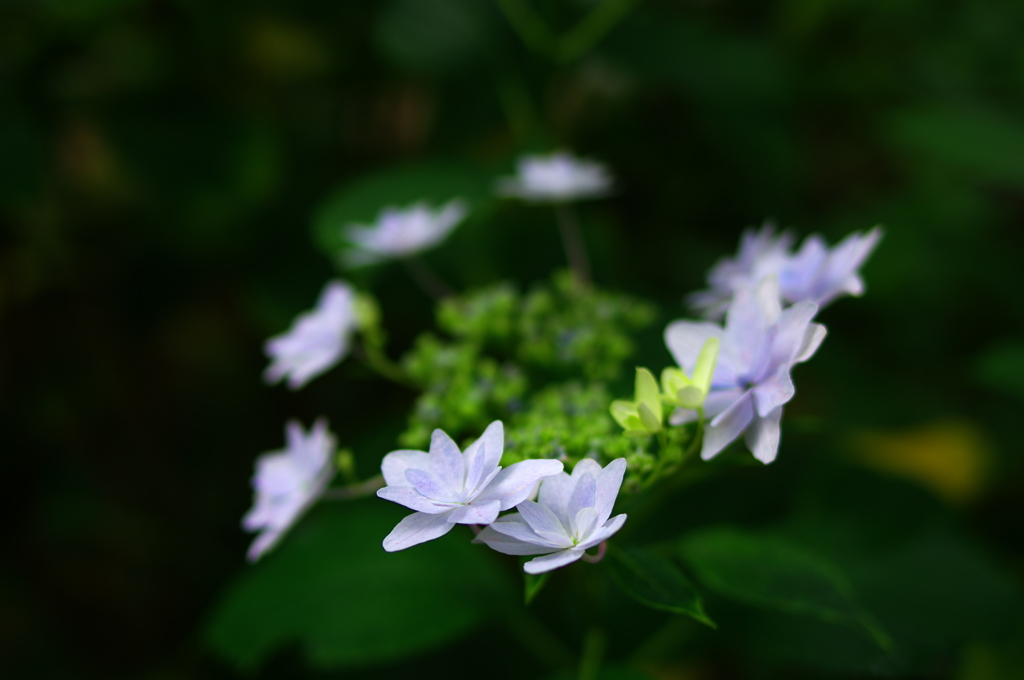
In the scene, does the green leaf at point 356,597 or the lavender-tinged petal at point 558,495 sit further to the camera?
the green leaf at point 356,597

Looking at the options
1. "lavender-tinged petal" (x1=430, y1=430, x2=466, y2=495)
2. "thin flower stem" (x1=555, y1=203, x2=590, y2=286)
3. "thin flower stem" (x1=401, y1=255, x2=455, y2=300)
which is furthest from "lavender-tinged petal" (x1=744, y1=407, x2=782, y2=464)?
"thin flower stem" (x1=401, y1=255, x2=455, y2=300)

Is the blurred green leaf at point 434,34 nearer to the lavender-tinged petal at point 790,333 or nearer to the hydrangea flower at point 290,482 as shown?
the hydrangea flower at point 290,482

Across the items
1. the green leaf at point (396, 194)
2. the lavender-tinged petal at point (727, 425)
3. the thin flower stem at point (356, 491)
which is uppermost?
the green leaf at point (396, 194)

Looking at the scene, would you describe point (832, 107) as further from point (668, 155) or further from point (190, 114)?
point (190, 114)

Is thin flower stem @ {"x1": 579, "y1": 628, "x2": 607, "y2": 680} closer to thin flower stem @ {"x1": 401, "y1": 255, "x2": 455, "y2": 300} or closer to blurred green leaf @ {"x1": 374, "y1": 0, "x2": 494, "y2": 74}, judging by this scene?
thin flower stem @ {"x1": 401, "y1": 255, "x2": 455, "y2": 300}

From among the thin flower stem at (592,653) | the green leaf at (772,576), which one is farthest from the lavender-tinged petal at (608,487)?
the thin flower stem at (592,653)

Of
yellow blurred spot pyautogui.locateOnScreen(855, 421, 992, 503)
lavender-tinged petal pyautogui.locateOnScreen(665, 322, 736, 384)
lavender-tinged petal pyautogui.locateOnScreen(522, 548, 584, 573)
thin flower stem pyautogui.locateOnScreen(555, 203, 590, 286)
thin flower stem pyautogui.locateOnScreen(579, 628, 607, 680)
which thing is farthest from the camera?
yellow blurred spot pyautogui.locateOnScreen(855, 421, 992, 503)
